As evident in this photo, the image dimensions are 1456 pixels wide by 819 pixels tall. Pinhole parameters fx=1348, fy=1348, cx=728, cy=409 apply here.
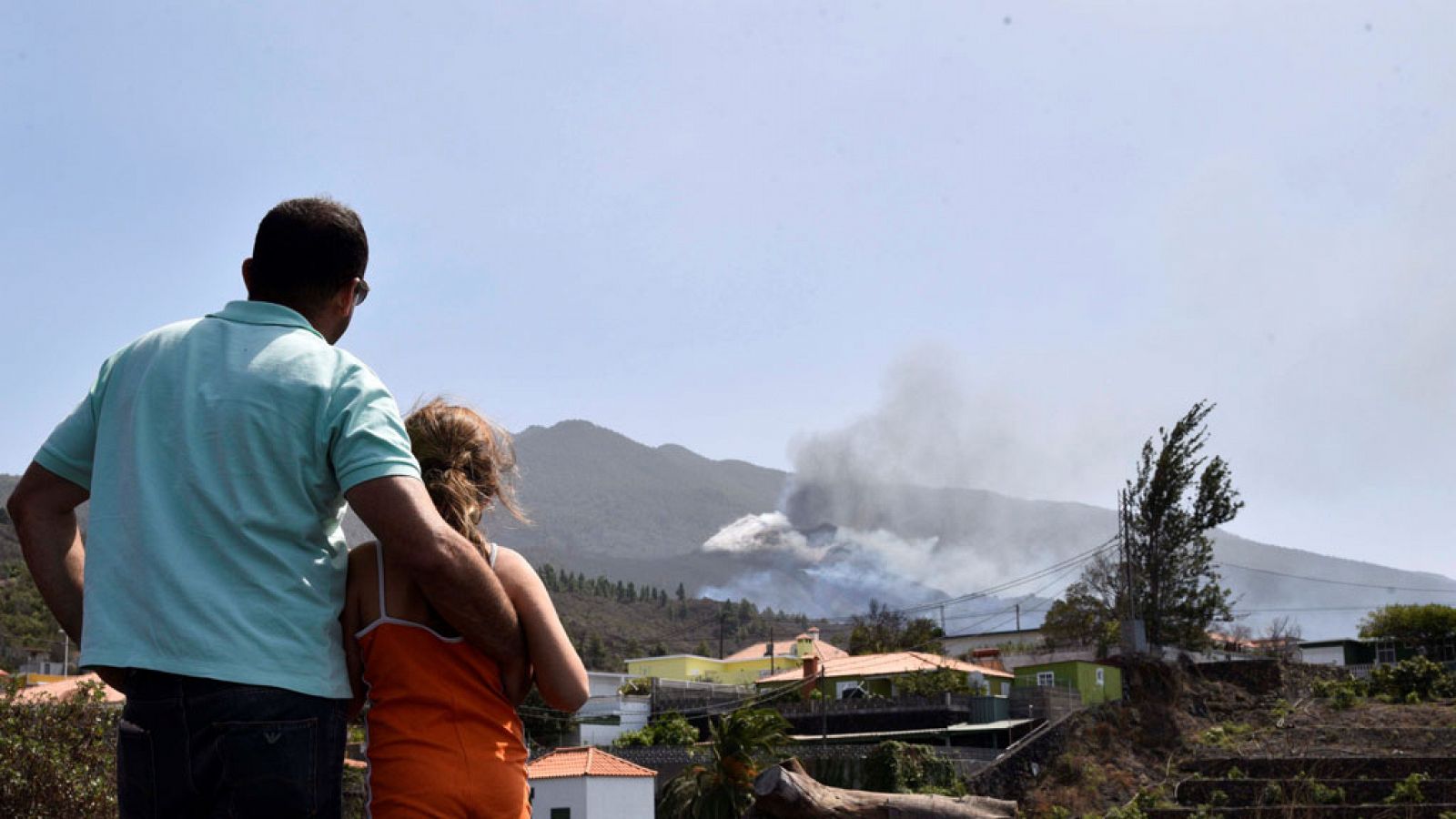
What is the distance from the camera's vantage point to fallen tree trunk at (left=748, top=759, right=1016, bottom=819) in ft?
20.5

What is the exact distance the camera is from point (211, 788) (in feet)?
6.46

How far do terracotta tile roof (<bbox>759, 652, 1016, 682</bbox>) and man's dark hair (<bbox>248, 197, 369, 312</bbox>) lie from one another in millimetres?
42478

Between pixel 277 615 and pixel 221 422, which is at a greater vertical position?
pixel 221 422

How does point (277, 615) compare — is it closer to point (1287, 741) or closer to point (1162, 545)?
point (1287, 741)

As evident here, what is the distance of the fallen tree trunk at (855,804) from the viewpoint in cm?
624

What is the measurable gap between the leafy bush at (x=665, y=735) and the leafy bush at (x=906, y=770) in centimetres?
1177

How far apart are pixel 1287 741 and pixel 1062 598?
106 feet

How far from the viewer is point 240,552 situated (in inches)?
81.0

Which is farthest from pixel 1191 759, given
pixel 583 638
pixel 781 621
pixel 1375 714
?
pixel 781 621

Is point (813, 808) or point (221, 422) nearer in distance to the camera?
point (221, 422)

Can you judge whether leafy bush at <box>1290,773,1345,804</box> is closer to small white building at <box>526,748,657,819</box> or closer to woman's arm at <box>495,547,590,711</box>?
small white building at <box>526,748,657,819</box>

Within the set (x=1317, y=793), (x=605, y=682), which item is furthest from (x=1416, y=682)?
(x=605, y=682)

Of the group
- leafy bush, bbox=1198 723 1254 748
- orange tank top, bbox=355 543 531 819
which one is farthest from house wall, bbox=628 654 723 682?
orange tank top, bbox=355 543 531 819

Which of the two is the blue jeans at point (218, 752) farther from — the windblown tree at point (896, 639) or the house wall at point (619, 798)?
the windblown tree at point (896, 639)
